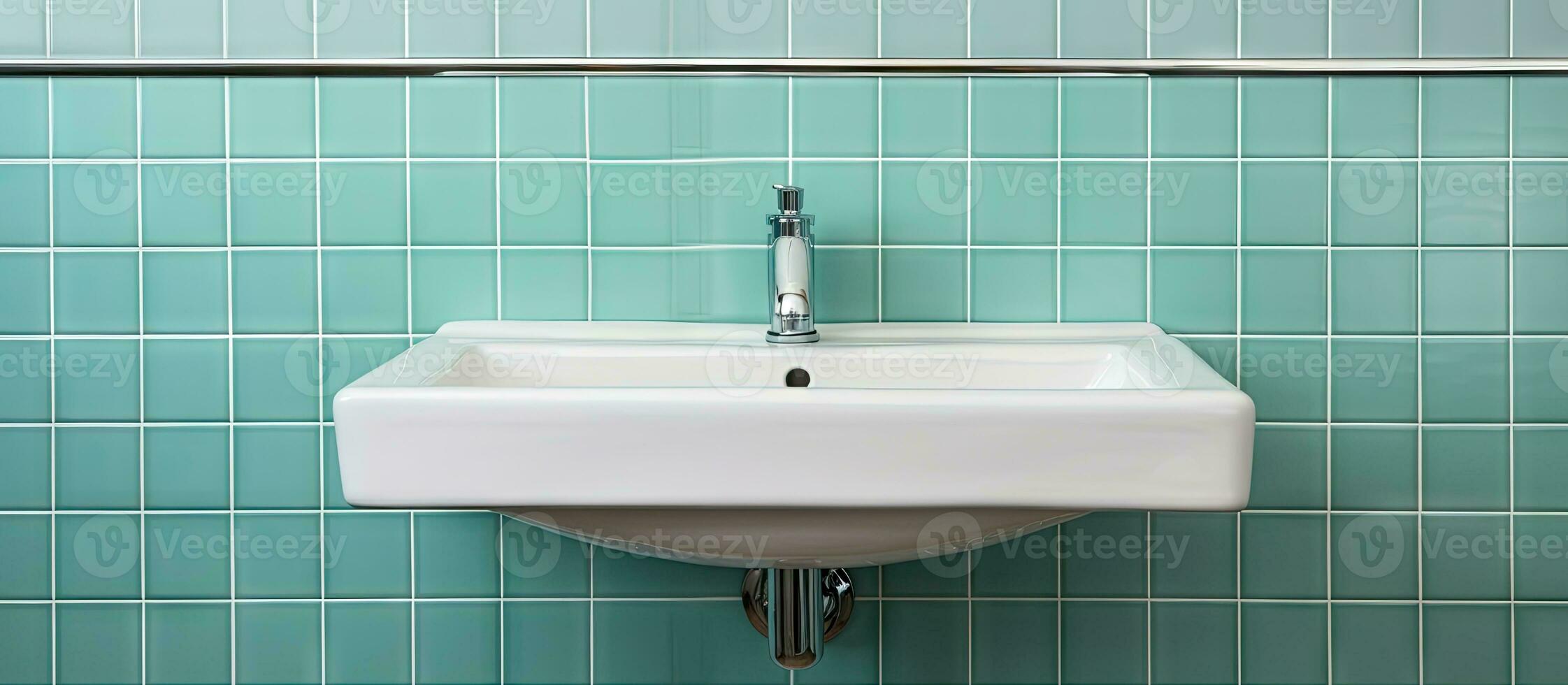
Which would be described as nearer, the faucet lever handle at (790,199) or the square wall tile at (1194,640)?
the faucet lever handle at (790,199)

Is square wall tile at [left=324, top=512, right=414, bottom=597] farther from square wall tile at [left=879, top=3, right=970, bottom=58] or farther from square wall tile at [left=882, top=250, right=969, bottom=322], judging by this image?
square wall tile at [left=879, top=3, right=970, bottom=58]

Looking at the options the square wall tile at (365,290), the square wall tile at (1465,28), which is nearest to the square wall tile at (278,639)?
the square wall tile at (365,290)

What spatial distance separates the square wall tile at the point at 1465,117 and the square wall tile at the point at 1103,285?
32 centimetres

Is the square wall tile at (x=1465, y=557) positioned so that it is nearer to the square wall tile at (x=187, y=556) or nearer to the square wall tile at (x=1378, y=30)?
the square wall tile at (x=1378, y=30)

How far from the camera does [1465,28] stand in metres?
1.09

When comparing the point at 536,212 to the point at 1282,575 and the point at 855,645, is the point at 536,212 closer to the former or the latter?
the point at 855,645

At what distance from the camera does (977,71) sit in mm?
1094

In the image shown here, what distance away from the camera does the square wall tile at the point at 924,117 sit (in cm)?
110

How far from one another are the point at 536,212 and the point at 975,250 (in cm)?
46

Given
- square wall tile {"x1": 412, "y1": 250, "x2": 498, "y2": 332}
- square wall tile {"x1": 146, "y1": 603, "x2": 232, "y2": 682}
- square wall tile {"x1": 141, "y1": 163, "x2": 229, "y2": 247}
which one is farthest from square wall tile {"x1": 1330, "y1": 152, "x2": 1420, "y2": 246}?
square wall tile {"x1": 146, "y1": 603, "x2": 232, "y2": 682}

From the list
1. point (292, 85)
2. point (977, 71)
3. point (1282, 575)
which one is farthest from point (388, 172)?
point (1282, 575)

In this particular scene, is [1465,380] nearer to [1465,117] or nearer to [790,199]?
[1465,117]

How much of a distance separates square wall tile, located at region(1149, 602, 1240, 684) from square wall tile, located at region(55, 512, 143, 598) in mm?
1104

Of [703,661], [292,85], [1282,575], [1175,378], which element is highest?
[292,85]
